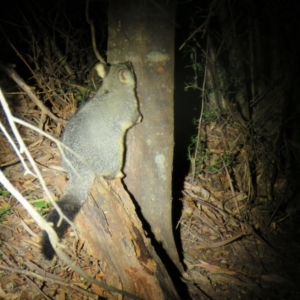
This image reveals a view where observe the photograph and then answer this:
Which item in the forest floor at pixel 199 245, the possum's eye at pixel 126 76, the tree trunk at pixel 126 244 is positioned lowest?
the forest floor at pixel 199 245

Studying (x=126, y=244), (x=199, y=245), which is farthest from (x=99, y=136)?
(x=199, y=245)

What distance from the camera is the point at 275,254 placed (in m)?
3.86

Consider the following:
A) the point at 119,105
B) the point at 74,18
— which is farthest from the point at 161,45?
the point at 74,18

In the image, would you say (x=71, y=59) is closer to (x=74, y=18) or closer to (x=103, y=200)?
(x=74, y=18)

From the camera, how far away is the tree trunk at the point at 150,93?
2494 mm

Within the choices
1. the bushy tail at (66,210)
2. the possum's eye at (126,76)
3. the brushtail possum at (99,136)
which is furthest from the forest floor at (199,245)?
the possum's eye at (126,76)

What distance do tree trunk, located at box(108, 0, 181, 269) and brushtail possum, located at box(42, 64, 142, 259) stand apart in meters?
0.30

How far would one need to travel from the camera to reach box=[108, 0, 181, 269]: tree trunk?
249 cm

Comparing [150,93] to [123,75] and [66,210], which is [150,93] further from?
[66,210]

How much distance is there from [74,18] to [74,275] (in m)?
4.91

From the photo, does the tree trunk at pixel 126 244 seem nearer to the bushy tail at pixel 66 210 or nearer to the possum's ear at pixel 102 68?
the bushy tail at pixel 66 210

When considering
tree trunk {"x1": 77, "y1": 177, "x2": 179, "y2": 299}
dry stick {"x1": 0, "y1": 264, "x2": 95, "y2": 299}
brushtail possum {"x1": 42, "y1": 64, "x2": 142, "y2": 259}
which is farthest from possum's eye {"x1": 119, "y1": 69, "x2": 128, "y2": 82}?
dry stick {"x1": 0, "y1": 264, "x2": 95, "y2": 299}

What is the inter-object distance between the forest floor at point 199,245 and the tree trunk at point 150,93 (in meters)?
0.89

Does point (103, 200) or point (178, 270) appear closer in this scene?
point (103, 200)
